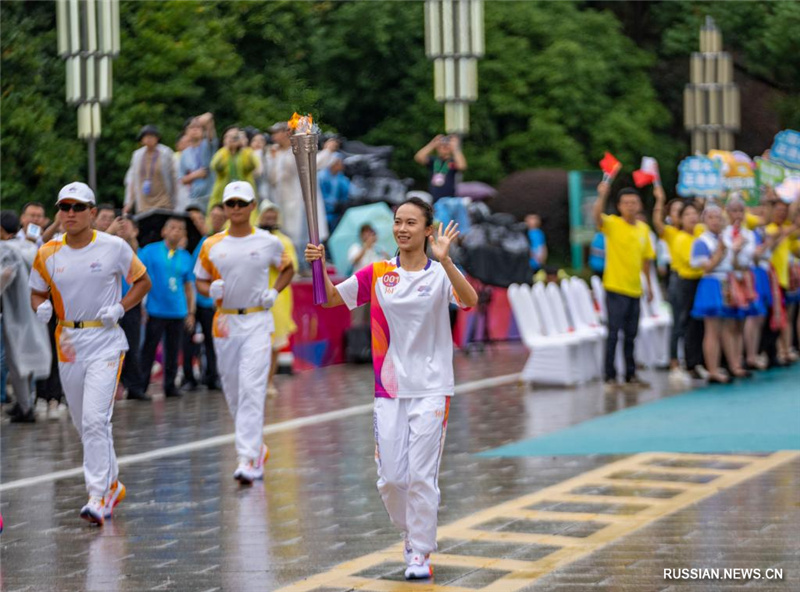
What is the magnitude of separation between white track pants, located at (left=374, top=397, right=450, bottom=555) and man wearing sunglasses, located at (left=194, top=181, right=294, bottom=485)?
3274 millimetres

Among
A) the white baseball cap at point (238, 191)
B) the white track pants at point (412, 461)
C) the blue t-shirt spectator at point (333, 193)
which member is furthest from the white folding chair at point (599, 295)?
the white track pants at point (412, 461)

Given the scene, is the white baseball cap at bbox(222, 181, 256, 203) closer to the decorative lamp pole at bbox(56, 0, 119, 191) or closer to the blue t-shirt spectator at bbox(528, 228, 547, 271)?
the decorative lamp pole at bbox(56, 0, 119, 191)

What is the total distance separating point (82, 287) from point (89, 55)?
10.3 meters

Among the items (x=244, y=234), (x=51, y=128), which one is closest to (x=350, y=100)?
(x=51, y=128)

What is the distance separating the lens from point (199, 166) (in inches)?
769

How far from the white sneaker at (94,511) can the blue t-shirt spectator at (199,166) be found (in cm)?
1014

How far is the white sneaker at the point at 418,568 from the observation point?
7785 mm

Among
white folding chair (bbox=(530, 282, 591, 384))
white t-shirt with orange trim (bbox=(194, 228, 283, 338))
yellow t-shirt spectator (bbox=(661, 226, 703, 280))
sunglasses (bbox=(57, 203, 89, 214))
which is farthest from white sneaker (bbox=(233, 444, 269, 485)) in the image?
yellow t-shirt spectator (bbox=(661, 226, 703, 280))

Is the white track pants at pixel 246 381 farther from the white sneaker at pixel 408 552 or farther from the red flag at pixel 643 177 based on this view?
the red flag at pixel 643 177

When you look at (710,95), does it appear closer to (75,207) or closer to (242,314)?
(242,314)

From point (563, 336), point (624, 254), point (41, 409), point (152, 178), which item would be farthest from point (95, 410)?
point (152, 178)

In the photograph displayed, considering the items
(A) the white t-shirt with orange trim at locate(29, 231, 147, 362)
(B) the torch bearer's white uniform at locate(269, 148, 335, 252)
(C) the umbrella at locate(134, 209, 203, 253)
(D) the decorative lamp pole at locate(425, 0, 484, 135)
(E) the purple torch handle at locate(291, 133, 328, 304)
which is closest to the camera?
(E) the purple torch handle at locate(291, 133, 328, 304)

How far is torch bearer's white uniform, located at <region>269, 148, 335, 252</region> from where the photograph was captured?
21.2 meters

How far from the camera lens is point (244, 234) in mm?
11625
